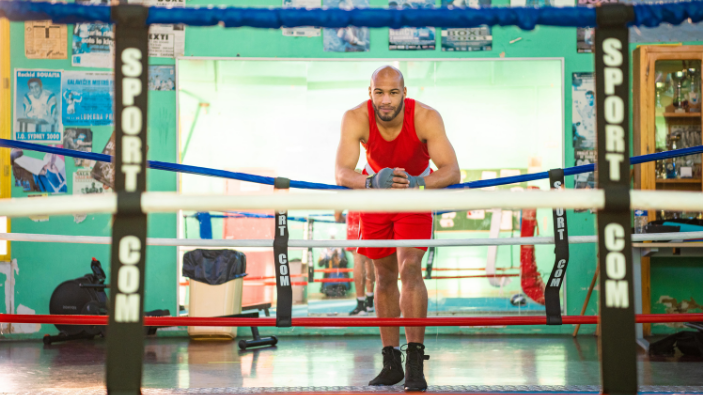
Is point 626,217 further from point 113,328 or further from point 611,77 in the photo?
point 113,328

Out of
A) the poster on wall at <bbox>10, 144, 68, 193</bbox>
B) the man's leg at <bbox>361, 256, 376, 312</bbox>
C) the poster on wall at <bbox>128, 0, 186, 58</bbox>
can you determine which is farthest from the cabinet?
the poster on wall at <bbox>10, 144, 68, 193</bbox>

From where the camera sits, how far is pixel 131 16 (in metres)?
0.76

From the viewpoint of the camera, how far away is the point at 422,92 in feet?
14.4

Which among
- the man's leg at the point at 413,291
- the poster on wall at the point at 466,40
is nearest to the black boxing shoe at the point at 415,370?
the man's leg at the point at 413,291

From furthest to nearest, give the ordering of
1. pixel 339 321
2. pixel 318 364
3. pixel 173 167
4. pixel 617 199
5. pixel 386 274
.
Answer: pixel 318 364 < pixel 386 274 < pixel 173 167 < pixel 339 321 < pixel 617 199

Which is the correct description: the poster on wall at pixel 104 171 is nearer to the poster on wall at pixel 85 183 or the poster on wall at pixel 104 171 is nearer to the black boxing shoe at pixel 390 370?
the poster on wall at pixel 85 183

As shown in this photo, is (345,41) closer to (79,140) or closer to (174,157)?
(174,157)

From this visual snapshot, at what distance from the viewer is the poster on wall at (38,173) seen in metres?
4.20

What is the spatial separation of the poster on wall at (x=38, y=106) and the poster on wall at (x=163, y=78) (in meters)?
0.72

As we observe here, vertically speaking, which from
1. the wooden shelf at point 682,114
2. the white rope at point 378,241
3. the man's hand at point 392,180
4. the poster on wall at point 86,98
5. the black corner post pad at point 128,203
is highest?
the poster on wall at point 86,98

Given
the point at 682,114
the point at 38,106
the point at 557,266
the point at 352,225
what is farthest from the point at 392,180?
the point at 38,106

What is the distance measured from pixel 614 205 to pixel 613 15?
26 cm

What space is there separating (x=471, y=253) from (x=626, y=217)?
3659 millimetres

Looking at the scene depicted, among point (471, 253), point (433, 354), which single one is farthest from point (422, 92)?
point (433, 354)
